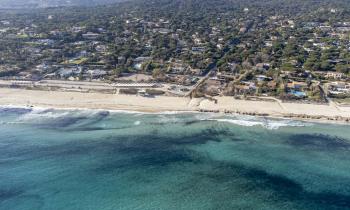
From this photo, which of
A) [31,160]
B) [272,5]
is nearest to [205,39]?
[31,160]

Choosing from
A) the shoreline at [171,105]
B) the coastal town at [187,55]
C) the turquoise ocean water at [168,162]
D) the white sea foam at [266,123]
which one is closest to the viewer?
the turquoise ocean water at [168,162]

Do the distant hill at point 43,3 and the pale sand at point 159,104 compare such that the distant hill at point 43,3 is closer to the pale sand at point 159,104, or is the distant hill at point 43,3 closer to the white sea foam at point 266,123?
the pale sand at point 159,104

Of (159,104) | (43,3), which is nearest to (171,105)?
(159,104)

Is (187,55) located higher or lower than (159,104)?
higher

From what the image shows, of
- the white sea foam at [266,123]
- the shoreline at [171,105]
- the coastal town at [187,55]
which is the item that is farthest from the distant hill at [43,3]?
the white sea foam at [266,123]

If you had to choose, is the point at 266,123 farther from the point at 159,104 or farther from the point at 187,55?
the point at 187,55

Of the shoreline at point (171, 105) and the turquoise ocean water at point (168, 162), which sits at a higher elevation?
the shoreline at point (171, 105)

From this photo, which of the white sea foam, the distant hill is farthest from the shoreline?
the distant hill
